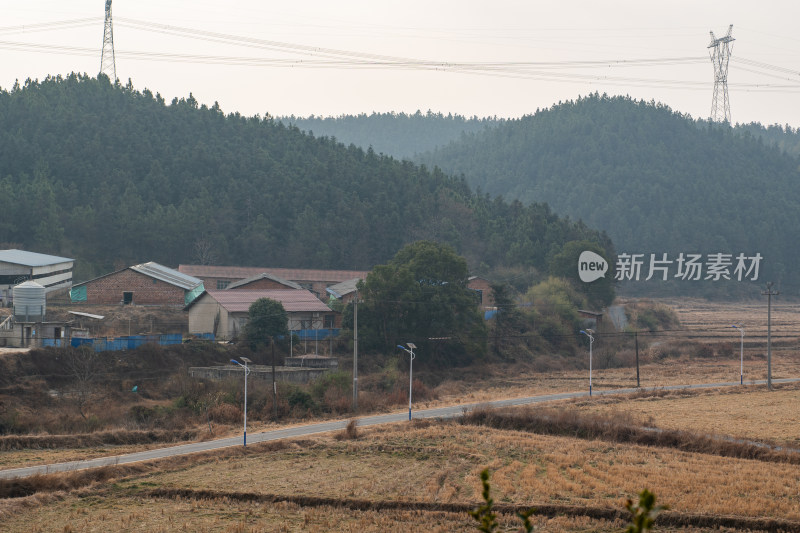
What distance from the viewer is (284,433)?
119 ft

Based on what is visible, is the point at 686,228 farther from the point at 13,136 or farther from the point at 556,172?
the point at 13,136

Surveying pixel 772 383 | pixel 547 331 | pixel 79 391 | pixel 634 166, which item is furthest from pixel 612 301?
pixel 634 166

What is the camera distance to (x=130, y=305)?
64250mm

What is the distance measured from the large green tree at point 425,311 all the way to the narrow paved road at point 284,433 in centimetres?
1432

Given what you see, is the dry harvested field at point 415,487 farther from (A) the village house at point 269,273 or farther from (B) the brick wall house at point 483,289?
(A) the village house at point 269,273

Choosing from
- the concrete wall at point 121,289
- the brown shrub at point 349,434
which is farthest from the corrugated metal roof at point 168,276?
the brown shrub at point 349,434

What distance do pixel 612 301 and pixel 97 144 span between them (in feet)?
207

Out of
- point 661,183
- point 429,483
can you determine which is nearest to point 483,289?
point 429,483

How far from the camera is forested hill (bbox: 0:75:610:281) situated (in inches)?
3585

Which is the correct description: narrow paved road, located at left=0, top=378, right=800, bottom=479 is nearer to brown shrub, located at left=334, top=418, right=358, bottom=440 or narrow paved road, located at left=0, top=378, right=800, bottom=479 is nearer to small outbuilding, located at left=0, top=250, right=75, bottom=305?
brown shrub, located at left=334, top=418, right=358, bottom=440

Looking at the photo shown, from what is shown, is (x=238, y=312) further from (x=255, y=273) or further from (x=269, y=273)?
(x=269, y=273)

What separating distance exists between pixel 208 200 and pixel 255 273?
68.2ft

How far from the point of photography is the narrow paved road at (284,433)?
93.8 ft

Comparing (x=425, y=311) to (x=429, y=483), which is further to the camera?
(x=425, y=311)
